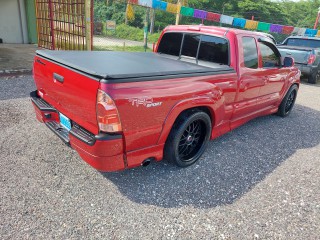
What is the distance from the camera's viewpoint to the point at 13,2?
36.0ft

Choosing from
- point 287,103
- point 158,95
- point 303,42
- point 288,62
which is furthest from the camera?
point 303,42

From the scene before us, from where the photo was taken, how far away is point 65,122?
2.83 m

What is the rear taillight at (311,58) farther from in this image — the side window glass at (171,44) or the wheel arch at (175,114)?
the wheel arch at (175,114)

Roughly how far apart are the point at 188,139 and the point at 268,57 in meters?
2.28

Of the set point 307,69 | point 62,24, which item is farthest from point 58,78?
point 307,69

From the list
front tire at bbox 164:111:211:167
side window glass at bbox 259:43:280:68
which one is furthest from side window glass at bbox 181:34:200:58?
front tire at bbox 164:111:211:167

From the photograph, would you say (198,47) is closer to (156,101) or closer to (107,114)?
(156,101)

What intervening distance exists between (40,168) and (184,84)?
77.6 inches

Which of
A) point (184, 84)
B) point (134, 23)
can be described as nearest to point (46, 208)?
point (184, 84)

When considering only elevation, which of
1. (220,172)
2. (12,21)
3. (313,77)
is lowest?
(220,172)

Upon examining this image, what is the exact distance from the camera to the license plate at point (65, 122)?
2758mm

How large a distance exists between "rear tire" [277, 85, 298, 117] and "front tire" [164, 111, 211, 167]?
9.38 feet

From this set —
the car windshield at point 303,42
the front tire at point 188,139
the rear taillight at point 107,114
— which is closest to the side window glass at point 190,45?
the front tire at point 188,139

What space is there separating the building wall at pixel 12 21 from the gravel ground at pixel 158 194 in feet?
30.1
